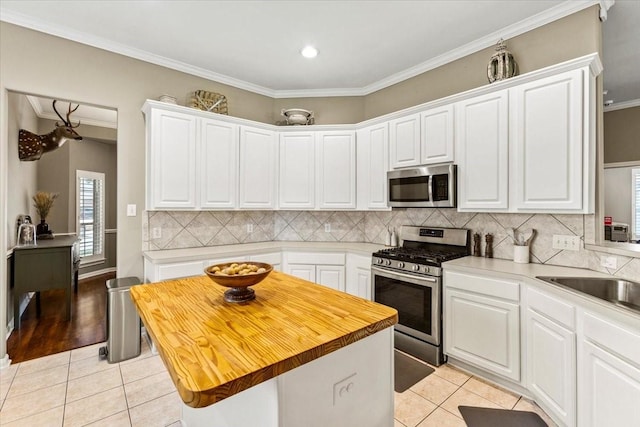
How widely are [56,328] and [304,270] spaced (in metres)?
2.85

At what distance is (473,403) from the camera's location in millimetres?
2123

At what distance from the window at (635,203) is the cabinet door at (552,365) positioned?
3784 millimetres

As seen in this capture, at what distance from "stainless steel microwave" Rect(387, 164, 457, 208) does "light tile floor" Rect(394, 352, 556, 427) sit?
4.82ft

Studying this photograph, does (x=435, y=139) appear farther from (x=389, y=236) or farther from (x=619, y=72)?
(x=619, y=72)

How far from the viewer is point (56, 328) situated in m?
3.42

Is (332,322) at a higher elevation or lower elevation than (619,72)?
lower

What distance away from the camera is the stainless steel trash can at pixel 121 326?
2686 millimetres

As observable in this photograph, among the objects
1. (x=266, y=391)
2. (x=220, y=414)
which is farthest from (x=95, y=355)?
(x=266, y=391)

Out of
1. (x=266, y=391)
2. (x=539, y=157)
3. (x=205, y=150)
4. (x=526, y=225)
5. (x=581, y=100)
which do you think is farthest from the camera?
(x=205, y=150)

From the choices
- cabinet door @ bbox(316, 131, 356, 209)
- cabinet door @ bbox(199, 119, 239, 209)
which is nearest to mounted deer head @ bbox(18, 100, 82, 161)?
cabinet door @ bbox(199, 119, 239, 209)

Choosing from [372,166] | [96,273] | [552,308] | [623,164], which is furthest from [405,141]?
[96,273]

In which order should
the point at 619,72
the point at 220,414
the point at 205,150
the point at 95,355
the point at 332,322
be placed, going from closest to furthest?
the point at 332,322
the point at 220,414
the point at 95,355
the point at 205,150
the point at 619,72

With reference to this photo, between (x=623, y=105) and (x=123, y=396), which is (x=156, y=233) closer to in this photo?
(x=123, y=396)

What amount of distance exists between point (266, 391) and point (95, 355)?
2711mm
